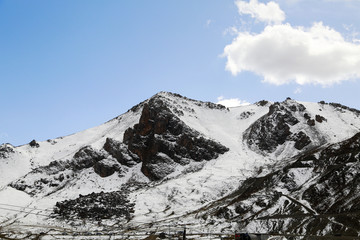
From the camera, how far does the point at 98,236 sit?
171 m

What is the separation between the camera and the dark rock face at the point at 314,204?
141375mm

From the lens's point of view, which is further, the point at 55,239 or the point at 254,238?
the point at 55,239

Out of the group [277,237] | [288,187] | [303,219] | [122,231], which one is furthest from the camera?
[288,187]

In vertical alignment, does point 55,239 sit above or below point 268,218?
above

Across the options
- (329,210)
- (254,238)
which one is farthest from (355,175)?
(254,238)

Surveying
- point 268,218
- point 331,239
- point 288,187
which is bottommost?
point 331,239

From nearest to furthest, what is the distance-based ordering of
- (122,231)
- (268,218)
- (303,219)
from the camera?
(303,219)
(268,218)
(122,231)

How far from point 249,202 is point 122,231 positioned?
66992 millimetres

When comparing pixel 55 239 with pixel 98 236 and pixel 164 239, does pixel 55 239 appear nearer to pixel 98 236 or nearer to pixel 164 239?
pixel 98 236

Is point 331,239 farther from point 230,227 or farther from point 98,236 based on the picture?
point 98,236

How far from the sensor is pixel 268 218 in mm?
165125

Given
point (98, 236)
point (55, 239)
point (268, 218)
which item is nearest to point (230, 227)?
point (268, 218)

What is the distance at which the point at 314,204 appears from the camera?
167 meters

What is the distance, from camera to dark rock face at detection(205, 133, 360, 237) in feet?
464
